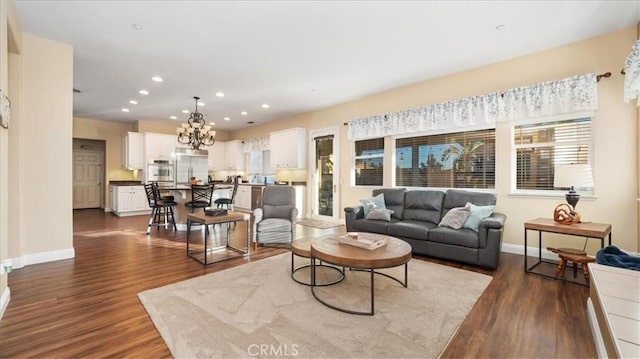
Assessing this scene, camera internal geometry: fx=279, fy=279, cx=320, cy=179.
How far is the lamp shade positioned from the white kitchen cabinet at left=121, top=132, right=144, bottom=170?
958 centimetres

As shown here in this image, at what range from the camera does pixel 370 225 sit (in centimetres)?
437

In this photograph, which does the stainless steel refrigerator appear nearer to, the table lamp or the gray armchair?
the gray armchair

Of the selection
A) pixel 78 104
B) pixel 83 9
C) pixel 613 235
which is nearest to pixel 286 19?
pixel 83 9

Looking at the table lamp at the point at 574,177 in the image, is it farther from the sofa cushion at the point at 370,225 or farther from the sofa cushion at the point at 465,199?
the sofa cushion at the point at 370,225

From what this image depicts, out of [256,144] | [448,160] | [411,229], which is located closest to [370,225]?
[411,229]

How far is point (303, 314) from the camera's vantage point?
2244mm

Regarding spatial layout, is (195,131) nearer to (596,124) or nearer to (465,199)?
(465,199)

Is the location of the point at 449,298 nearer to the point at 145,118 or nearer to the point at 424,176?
the point at 424,176

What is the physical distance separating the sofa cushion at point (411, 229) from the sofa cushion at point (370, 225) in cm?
10

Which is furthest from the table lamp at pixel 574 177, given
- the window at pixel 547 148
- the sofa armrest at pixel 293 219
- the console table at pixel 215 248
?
the console table at pixel 215 248

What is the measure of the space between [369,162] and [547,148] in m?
3.00

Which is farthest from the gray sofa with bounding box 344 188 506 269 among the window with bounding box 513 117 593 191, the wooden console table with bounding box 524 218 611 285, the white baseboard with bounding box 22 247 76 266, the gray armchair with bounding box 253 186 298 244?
the white baseboard with bounding box 22 247 76 266

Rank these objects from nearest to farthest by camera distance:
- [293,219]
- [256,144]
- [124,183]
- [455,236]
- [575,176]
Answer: [575,176]
[455,236]
[293,219]
[124,183]
[256,144]

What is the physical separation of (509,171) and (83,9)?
570cm
